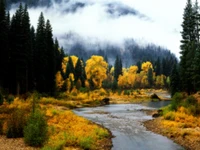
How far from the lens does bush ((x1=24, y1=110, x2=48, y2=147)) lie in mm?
17828

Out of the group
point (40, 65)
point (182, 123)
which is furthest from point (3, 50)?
point (182, 123)

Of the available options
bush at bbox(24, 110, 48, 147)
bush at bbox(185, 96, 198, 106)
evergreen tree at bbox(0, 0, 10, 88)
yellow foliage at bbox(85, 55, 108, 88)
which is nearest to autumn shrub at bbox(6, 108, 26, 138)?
bush at bbox(24, 110, 48, 147)

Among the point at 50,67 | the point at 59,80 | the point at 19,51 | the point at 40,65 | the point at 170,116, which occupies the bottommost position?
the point at 170,116

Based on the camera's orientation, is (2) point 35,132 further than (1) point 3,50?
No

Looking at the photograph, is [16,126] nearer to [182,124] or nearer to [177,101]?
[182,124]

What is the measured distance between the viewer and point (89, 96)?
72.9 m

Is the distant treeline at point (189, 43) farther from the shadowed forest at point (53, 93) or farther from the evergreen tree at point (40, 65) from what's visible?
the evergreen tree at point (40, 65)

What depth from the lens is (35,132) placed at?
18.0 metres

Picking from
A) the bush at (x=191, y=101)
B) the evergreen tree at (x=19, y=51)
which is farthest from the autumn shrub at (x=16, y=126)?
the evergreen tree at (x=19, y=51)

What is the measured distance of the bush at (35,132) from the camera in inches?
702

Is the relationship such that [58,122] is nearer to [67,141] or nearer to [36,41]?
[67,141]

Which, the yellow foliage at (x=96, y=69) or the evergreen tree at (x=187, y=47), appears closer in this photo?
the evergreen tree at (x=187, y=47)

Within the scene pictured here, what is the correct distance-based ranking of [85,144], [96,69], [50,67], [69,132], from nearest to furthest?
[85,144] → [69,132] → [50,67] → [96,69]

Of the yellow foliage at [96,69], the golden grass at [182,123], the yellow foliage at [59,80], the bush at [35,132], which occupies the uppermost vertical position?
the yellow foliage at [96,69]
